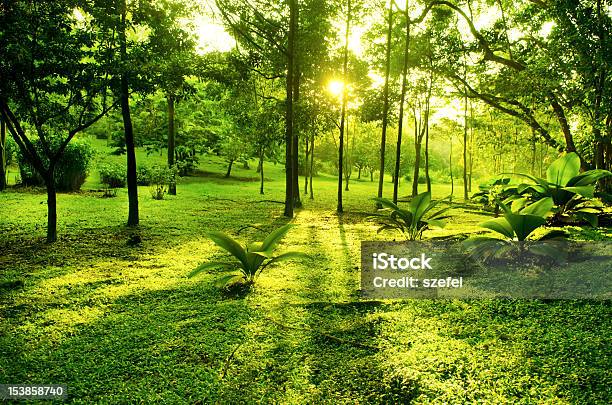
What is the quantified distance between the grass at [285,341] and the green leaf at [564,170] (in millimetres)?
1096

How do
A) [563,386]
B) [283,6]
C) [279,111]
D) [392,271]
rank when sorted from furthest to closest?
[279,111], [283,6], [392,271], [563,386]

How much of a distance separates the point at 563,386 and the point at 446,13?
51.8 ft

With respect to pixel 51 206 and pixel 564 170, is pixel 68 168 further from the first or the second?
pixel 564 170

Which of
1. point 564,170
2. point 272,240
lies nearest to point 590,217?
point 564,170

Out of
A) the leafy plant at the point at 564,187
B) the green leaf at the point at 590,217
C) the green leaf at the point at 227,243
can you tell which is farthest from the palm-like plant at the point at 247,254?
the green leaf at the point at 590,217

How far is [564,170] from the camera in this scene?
5387 mm

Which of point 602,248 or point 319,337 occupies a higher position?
point 602,248

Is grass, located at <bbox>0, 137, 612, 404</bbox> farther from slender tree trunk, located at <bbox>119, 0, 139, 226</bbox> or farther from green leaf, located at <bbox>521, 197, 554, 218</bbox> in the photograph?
slender tree trunk, located at <bbox>119, 0, 139, 226</bbox>

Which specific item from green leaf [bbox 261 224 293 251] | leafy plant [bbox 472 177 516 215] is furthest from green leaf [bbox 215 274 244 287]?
leafy plant [bbox 472 177 516 215]

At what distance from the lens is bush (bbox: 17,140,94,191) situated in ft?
44.5

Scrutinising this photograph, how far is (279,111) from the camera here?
13539mm

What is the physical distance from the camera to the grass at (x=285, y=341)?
227 cm

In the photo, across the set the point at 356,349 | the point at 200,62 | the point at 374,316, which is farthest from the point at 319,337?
the point at 200,62

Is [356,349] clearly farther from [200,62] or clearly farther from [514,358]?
[200,62]
